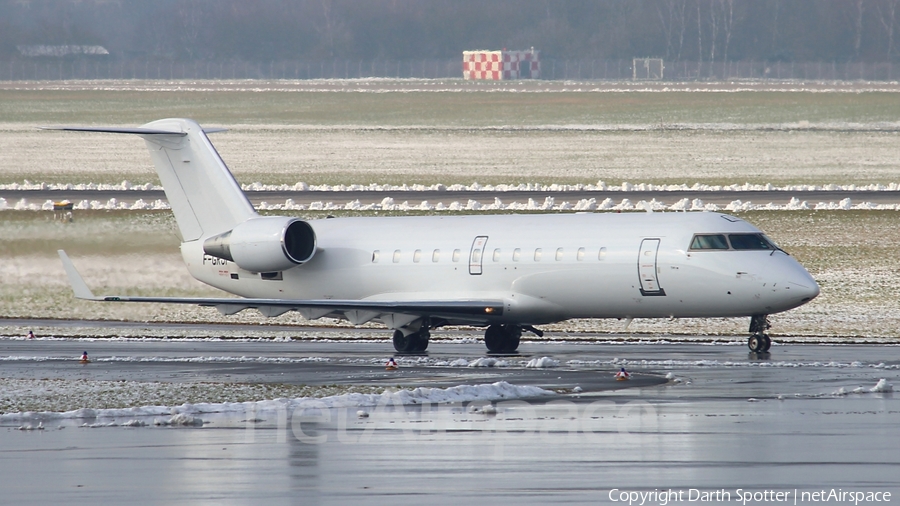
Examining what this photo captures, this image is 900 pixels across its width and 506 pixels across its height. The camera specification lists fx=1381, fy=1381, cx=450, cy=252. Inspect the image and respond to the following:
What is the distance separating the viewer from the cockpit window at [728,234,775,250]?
1027 inches

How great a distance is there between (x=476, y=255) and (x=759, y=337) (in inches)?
232

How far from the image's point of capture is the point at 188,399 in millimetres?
19078

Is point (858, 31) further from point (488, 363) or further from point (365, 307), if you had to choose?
point (488, 363)

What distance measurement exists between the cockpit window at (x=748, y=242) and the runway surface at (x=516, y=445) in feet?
11.2

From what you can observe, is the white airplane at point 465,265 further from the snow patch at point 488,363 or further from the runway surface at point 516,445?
the runway surface at point 516,445

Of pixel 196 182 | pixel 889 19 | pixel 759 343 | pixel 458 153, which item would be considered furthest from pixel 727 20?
pixel 759 343

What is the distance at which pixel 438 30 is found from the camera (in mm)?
117812

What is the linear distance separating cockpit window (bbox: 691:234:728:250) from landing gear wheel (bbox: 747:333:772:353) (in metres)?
1.80

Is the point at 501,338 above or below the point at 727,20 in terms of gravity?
below

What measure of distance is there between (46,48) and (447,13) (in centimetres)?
3269

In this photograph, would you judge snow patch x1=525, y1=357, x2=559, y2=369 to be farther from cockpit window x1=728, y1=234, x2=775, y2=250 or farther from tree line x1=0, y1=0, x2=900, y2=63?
tree line x1=0, y1=0, x2=900, y2=63

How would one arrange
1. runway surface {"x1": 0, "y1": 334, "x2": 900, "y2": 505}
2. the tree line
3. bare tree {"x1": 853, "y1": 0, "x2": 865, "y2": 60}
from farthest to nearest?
the tree line, bare tree {"x1": 853, "y1": 0, "x2": 865, "y2": 60}, runway surface {"x1": 0, "y1": 334, "x2": 900, "y2": 505}

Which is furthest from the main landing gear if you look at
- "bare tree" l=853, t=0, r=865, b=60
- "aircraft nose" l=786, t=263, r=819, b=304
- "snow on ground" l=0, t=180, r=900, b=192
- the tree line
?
the tree line

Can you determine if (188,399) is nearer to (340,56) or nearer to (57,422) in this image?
(57,422)
